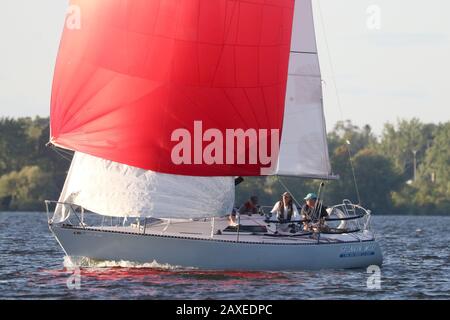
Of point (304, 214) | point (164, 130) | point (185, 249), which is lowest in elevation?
point (185, 249)

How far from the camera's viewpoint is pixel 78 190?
32.5m

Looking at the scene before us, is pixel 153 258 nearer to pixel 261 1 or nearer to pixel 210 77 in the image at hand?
pixel 210 77

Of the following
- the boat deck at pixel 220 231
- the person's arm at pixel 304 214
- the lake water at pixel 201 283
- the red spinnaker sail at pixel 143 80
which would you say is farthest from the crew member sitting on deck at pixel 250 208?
the lake water at pixel 201 283

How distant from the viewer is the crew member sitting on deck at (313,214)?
34031mm

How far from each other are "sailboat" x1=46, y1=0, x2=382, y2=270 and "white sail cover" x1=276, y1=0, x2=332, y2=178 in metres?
1.42

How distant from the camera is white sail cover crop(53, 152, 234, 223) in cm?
3206

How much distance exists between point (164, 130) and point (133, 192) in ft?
5.81

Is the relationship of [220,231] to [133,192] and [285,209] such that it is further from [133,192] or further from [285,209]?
[133,192]

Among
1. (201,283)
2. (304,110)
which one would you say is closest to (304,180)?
(304,110)

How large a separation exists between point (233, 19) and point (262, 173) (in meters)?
4.10

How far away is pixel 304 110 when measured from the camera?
34781 millimetres

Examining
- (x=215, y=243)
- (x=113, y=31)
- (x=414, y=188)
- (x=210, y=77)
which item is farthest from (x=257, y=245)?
(x=414, y=188)
